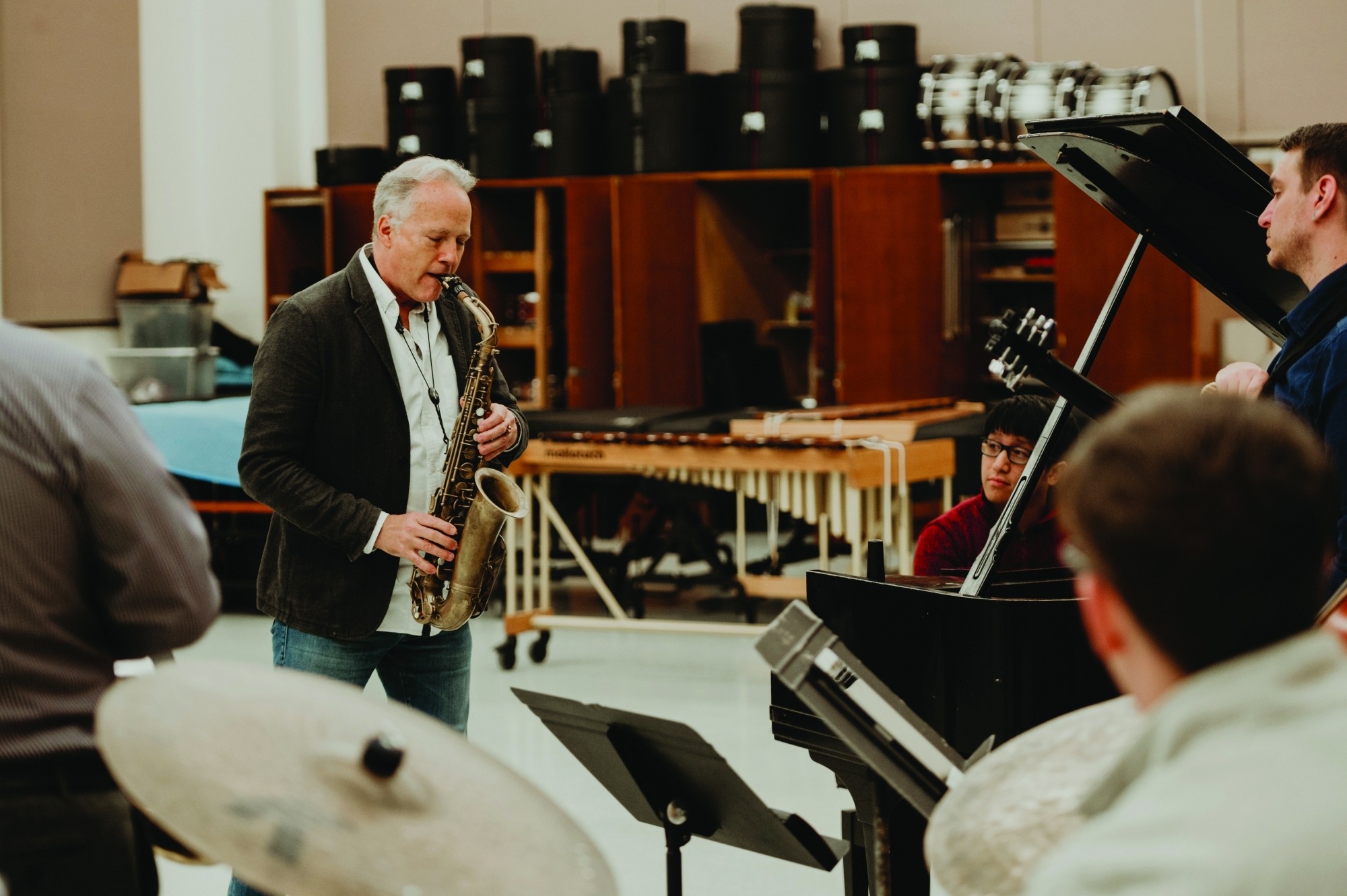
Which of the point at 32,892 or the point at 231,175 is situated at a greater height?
the point at 231,175

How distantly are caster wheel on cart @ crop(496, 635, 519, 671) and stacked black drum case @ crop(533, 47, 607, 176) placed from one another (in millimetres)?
3747

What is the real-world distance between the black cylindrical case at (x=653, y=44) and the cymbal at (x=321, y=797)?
759 centimetres

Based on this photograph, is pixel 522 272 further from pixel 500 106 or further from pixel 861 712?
pixel 861 712

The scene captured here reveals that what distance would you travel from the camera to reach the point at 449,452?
9.08 feet

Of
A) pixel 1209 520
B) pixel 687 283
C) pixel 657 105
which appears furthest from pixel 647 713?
pixel 657 105

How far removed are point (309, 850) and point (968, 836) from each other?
531mm

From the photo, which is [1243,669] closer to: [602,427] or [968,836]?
[968,836]

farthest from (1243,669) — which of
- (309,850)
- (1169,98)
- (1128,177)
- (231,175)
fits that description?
(231,175)

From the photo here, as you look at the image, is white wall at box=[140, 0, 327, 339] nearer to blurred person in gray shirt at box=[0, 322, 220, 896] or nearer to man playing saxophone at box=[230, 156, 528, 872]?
man playing saxophone at box=[230, 156, 528, 872]

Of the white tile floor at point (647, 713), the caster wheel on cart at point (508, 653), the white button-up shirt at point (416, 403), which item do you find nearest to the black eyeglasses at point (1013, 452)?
the white tile floor at point (647, 713)

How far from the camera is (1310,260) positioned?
7.98 feet

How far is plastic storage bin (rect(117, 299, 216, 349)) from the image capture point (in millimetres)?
8273

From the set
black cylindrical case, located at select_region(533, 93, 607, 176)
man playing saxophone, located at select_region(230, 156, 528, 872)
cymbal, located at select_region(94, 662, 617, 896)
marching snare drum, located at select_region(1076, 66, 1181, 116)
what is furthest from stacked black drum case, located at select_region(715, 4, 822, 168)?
cymbal, located at select_region(94, 662, 617, 896)

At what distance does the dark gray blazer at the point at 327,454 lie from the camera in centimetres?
254
